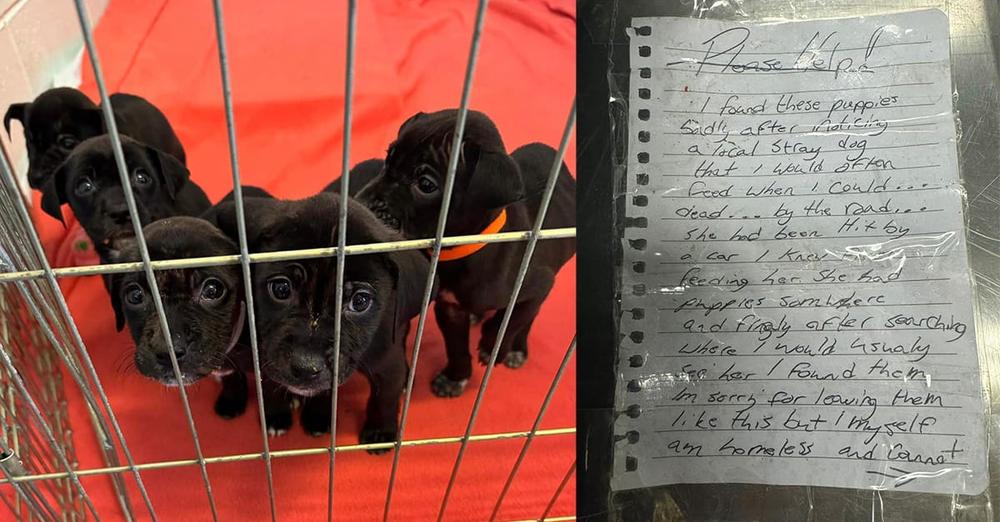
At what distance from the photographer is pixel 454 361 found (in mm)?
1539

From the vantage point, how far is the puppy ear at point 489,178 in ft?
3.92

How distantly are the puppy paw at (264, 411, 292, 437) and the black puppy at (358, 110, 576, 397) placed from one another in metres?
0.33

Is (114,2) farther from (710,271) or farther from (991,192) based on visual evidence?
(991,192)

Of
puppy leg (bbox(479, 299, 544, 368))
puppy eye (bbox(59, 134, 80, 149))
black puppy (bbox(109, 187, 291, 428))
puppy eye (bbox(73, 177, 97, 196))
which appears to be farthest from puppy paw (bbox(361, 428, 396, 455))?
puppy eye (bbox(59, 134, 80, 149))

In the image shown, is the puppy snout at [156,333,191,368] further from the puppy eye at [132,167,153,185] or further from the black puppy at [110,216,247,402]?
the puppy eye at [132,167,153,185]

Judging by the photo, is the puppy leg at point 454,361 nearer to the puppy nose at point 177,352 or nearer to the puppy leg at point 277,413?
the puppy leg at point 277,413

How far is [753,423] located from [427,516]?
0.73 m

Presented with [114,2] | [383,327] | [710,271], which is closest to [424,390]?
[383,327]

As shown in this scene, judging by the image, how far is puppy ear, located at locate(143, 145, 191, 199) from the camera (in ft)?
4.59

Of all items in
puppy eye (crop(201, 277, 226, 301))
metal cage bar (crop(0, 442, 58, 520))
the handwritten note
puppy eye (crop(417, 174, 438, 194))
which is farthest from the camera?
puppy eye (crop(417, 174, 438, 194))

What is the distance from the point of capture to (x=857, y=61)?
83 centimetres

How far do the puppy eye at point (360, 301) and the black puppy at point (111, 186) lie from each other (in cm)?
49

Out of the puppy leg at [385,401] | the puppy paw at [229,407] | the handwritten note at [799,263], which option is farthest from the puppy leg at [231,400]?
the handwritten note at [799,263]

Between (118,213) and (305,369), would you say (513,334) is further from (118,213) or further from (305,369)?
(118,213)
